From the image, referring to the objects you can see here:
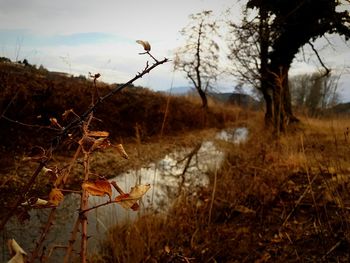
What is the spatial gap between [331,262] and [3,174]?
13.6ft

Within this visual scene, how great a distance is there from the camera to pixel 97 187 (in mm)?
538

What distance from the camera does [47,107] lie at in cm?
782

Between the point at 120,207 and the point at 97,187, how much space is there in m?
3.91

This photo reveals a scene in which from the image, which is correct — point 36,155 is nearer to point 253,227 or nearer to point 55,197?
point 55,197

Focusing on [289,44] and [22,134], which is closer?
[22,134]

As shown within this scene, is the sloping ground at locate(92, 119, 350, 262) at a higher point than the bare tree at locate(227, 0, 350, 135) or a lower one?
lower

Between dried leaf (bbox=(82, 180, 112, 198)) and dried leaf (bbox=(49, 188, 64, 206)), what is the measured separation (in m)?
0.04

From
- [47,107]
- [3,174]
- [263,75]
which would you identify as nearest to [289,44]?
[263,75]

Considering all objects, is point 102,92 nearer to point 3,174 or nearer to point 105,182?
point 3,174

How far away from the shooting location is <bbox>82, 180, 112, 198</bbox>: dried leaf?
1.74ft

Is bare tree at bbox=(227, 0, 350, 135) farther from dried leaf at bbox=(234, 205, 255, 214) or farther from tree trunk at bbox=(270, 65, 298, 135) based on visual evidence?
dried leaf at bbox=(234, 205, 255, 214)

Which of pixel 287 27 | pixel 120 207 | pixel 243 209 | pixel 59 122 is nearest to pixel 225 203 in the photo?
pixel 243 209

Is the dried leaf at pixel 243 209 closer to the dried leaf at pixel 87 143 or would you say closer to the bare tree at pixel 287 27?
the dried leaf at pixel 87 143

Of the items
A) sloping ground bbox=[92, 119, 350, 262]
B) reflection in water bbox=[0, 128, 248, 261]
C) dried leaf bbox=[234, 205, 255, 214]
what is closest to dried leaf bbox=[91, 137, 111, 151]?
reflection in water bbox=[0, 128, 248, 261]
